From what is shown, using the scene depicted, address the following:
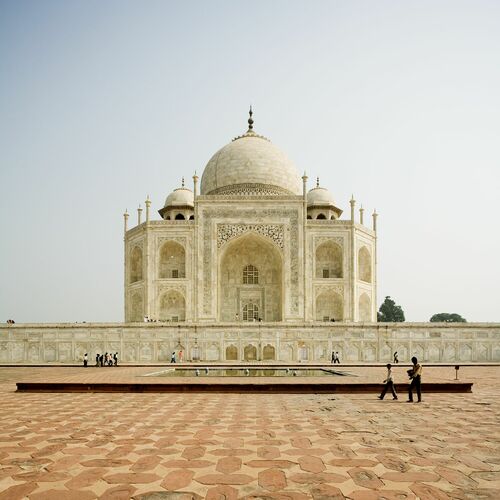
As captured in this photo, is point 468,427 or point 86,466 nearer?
point 86,466

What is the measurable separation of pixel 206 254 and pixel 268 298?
4019 mm

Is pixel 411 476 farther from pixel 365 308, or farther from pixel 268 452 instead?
pixel 365 308

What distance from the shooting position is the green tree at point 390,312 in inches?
1925

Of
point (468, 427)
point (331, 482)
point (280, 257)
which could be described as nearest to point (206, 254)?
point (280, 257)

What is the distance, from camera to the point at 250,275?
88.1 ft

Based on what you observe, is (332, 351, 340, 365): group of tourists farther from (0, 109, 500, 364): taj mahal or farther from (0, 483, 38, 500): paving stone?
(0, 483, 38, 500): paving stone

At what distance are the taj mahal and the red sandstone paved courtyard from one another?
1155 cm

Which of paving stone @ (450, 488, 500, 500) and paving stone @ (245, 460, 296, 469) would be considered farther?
paving stone @ (245, 460, 296, 469)

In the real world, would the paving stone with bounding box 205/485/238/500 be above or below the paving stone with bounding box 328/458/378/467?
above

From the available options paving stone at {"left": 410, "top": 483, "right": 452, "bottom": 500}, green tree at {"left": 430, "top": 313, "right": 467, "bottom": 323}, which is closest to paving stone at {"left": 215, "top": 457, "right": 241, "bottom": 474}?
paving stone at {"left": 410, "top": 483, "right": 452, "bottom": 500}

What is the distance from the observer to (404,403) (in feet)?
27.4

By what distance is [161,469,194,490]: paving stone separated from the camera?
375cm

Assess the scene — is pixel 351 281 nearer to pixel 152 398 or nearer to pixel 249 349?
pixel 249 349

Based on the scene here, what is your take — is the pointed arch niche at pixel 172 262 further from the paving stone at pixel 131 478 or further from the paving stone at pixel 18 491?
the paving stone at pixel 18 491
